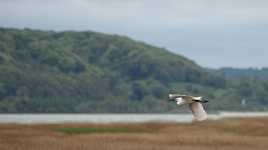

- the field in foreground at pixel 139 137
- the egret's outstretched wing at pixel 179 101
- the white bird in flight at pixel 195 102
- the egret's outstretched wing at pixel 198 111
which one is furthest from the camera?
the egret's outstretched wing at pixel 198 111

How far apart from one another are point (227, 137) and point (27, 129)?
1098 cm

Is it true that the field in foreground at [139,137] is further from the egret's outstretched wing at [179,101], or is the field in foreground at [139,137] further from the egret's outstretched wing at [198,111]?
the egret's outstretched wing at [179,101]

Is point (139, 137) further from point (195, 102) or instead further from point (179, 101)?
point (179, 101)

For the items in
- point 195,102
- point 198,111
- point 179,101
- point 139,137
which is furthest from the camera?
point 198,111

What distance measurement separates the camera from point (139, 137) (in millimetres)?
43375

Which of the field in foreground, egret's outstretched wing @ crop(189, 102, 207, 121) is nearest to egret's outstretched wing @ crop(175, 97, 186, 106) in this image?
the field in foreground

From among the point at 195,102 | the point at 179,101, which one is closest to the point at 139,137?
the point at 195,102

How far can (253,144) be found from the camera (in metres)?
40.7

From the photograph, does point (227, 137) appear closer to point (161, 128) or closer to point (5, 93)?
point (161, 128)

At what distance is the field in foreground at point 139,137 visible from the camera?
37.6 metres

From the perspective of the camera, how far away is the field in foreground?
37.6 metres

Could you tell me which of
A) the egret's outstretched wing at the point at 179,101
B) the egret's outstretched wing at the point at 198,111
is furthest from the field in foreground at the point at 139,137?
the egret's outstretched wing at the point at 179,101

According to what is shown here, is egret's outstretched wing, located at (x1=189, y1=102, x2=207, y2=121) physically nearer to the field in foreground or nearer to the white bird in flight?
the white bird in flight

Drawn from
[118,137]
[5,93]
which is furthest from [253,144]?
[5,93]
